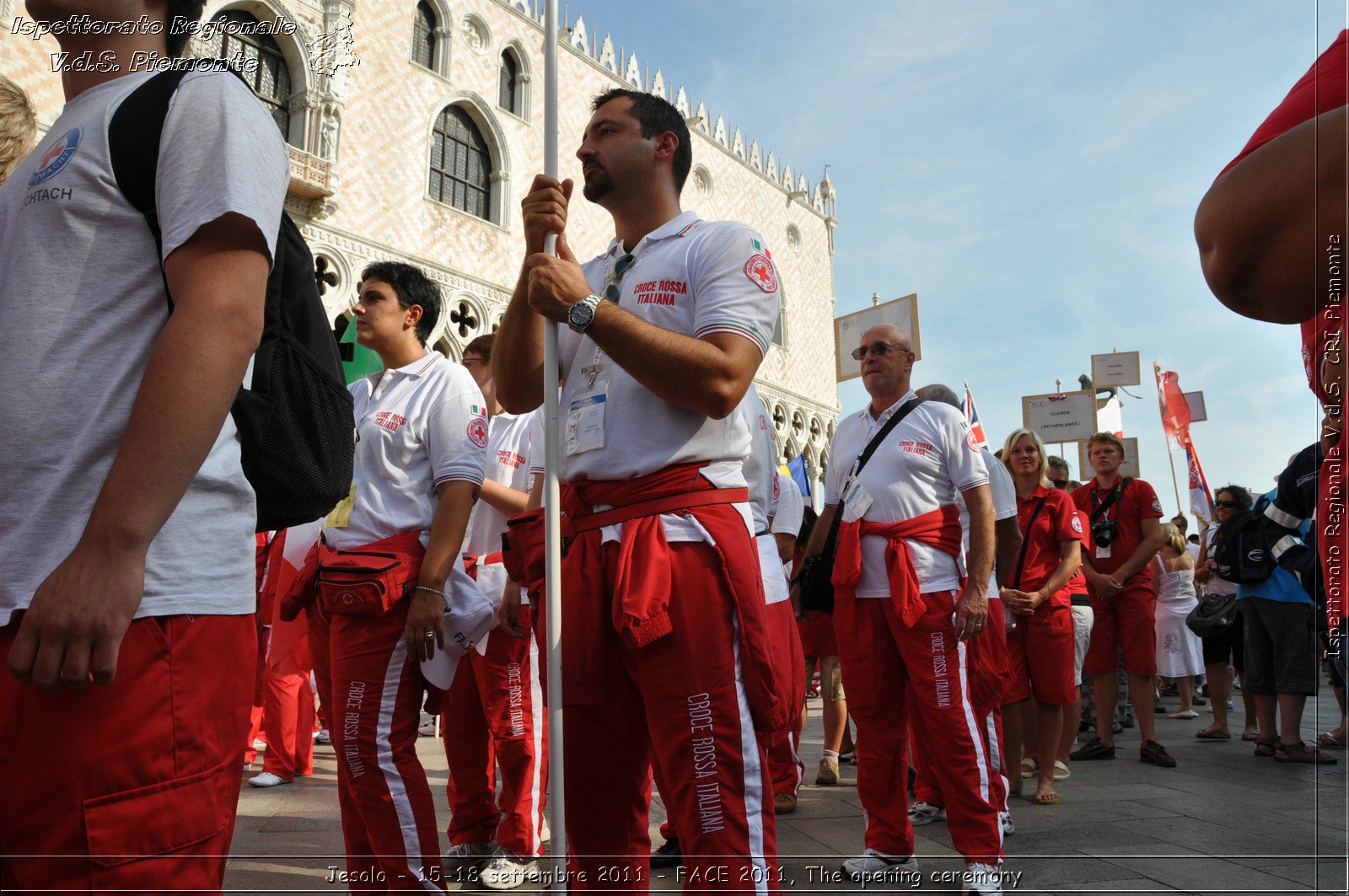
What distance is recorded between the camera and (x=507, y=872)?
11.8ft

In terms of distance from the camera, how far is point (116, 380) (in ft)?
4.35

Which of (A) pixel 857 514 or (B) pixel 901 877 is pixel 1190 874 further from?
(A) pixel 857 514

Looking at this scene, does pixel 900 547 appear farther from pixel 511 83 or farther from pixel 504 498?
pixel 511 83

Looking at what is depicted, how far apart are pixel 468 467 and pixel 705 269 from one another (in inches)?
56.3

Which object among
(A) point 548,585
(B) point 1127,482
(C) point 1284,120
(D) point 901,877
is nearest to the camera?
(C) point 1284,120

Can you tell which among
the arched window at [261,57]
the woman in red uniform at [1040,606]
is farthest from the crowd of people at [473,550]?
the arched window at [261,57]

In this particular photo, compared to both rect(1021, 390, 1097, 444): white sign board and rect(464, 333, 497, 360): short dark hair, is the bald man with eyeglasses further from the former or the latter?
rect(1021, 390, 1097, 444): white sign board

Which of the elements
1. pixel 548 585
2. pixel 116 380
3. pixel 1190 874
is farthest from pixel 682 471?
pixel 1190 874

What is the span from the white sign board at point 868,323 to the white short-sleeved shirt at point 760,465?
471 centimetres

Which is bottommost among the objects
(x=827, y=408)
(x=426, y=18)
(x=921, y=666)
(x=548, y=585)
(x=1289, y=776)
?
(x=1289, y=776)

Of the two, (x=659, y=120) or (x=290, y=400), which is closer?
(x=290, y=400)

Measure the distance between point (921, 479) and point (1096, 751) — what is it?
3.64 metres

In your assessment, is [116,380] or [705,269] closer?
[116,380]

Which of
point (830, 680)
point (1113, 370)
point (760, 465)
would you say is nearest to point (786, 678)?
point (760, 465)
